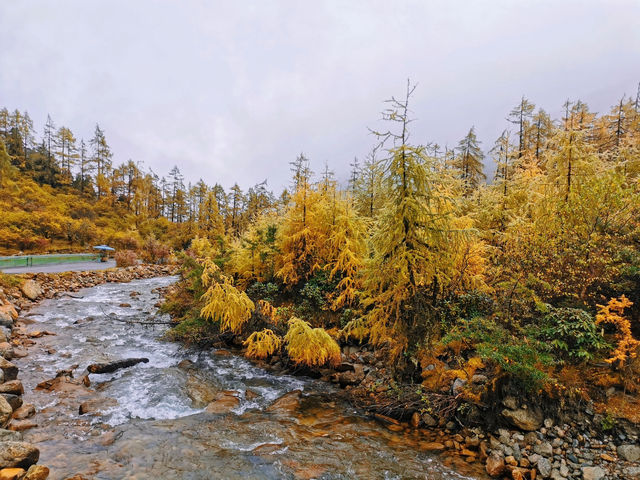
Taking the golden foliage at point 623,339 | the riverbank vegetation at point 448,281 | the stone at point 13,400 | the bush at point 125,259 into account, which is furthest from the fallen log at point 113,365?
the bush at point 125,259

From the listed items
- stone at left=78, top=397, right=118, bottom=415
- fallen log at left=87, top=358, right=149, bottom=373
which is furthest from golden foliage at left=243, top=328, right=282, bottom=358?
stone at left=78, top=397, right=118, bottom=415

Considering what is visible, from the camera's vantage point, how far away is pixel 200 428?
258 inches

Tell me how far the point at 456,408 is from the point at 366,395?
231 cm

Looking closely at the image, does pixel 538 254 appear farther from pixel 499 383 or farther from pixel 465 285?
pixel 499 383

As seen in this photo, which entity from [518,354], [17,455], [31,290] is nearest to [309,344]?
[518,354]

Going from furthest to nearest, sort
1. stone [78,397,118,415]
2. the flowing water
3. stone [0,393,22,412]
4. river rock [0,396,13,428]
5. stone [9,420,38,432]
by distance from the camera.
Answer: stone [78,397,118,415] → stone [0,393,22,412] → stone [9,420,38,432] → river rock [0,396,13,428] → the flowing water

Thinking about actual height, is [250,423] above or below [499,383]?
below

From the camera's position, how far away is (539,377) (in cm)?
534

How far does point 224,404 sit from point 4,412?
4.31 metres

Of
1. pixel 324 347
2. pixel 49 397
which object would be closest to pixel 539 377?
pixel 324 347

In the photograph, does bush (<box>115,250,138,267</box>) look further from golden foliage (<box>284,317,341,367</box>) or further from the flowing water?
golden foliage (<box>284,317,341,367</box>)

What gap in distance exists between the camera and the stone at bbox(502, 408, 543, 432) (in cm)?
552

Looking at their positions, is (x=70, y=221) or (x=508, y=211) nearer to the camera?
(x=508, y=211)

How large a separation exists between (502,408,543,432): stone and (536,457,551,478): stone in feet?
1.78
